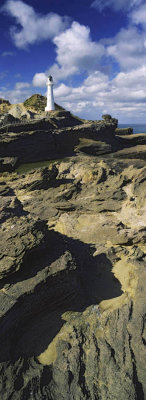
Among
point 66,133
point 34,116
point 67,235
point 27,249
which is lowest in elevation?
point 67,235

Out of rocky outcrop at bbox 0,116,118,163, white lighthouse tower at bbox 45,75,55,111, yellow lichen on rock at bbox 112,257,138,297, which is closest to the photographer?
yellow lichen on rock at bbox 112,257,138,297

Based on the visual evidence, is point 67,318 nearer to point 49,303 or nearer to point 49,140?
point 49,303

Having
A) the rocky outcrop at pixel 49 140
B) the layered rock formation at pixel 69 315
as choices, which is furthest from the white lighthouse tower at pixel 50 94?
the layered rock formation at pixel 69 315

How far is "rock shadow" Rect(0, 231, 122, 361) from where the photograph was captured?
7516 millimetres

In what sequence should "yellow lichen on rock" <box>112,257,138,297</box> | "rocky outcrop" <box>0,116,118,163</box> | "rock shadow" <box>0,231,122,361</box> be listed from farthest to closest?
"rocky outcrop" <box>0,116,118,163</box> < "yellow lichen on rock" <box>112,257,138,297</box> < "rock shadow" <box>0,231,122,361</box>

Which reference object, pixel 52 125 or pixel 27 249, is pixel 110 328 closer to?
pixel 27 249

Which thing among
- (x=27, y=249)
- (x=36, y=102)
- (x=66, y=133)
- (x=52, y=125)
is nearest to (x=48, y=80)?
(x=36, y=102)

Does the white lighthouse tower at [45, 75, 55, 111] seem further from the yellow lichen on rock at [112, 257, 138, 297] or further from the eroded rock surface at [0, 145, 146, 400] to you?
the yellow lichen on rock at [112, 257, 138, 297]

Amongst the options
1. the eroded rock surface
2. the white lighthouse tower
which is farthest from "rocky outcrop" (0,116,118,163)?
the eroded rock surface

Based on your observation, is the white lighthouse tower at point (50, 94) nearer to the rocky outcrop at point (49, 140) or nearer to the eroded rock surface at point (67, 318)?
the rocky outcrop at point (49, 140)

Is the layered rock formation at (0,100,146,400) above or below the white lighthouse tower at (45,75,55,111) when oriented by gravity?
below

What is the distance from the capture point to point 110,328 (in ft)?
26.7

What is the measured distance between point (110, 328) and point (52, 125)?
61827mm

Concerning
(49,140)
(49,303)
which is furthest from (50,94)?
(49,303)
